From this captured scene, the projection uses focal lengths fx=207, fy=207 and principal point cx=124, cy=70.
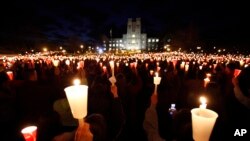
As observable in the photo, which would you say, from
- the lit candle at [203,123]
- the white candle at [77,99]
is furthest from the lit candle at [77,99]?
the lit candle at [203,123]

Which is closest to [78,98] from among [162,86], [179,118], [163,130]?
[179,118]

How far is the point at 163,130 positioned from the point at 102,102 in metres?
1.67

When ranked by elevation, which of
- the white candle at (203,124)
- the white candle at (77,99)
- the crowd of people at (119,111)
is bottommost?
the crowd of people at (119,111)

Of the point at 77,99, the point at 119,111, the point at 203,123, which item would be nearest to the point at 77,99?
the point at 77,99

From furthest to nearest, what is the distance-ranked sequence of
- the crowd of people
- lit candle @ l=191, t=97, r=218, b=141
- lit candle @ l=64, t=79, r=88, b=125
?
the crowd of people < lit candle @ l=64, t=79, r=88, b=125 < lit candle @ l=191, t=97, r=218, b=141

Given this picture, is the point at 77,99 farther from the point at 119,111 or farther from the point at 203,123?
the point at 119,111

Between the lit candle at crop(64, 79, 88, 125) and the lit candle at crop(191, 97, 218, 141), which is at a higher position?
the lit candle at crop(64, 79, 88, 125)

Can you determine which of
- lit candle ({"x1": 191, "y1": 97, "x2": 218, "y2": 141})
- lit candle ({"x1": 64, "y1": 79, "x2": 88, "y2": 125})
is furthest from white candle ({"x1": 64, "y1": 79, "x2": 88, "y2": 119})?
lit candle ({"x1": 191, "y1": 97, "x2": 218, "y2": 141})

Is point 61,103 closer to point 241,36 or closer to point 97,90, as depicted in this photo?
point 97,90

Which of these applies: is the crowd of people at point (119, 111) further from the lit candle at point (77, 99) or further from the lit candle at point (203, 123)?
the lit candle at point (203, 123)

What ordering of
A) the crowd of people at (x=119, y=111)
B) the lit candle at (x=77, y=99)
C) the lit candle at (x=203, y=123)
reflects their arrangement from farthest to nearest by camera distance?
1. the crowd of people at (x=119, y=111)
2. the lit candle at (x=77, y=99)
3. the lit candle at (x=203, y=123)

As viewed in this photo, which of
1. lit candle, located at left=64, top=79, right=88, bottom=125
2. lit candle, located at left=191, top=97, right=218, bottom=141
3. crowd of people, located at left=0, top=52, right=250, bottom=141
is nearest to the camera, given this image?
lit candle, located at left=191, top=97, right=218, bottom=141

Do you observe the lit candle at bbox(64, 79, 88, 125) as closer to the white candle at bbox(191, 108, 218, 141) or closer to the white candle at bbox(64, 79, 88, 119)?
the white candle at bbox(64, 79, 88, 119)

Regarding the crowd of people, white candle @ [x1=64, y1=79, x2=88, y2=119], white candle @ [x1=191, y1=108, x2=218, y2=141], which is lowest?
the crowd of people
